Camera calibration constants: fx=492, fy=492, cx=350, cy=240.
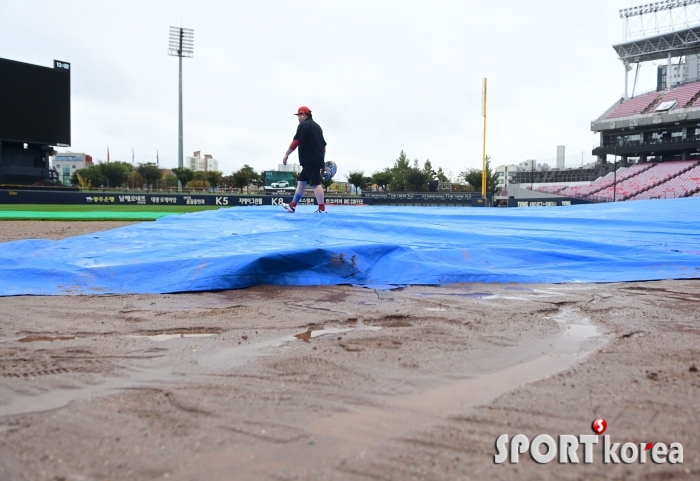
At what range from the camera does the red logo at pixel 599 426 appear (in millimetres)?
1360

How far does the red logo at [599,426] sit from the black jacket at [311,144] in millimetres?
5830

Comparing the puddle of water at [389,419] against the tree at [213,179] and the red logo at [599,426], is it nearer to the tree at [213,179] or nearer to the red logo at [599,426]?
the red logo at [599,426]

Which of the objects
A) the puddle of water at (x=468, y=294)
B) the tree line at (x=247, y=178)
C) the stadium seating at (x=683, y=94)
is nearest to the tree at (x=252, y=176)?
the tree line at (x=247, y=178)

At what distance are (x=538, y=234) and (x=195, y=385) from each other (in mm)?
4128

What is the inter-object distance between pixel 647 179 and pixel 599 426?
37.8m

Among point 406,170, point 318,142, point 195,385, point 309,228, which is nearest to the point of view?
point 195,385

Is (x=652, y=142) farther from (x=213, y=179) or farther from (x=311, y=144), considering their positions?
(x=311, y=144)

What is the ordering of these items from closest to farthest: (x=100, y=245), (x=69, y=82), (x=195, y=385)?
(x=195, y=385)
(x=100, y=245)
(x=69, y=82)

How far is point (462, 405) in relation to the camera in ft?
5.13

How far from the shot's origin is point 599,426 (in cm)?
139

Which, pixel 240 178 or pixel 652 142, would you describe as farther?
pixel 240 178

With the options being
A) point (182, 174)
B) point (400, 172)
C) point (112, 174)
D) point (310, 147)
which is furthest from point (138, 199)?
point (400, 172)

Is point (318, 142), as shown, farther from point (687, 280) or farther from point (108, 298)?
point (687, 280)

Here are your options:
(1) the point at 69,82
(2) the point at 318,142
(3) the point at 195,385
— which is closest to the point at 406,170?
(1) the point at 69,82
